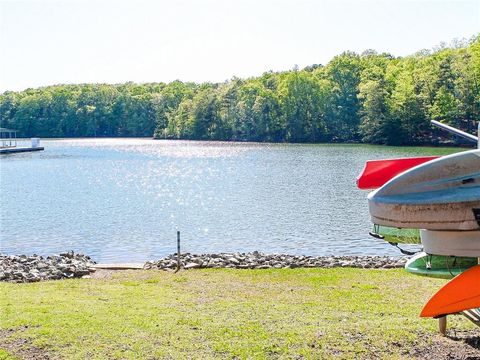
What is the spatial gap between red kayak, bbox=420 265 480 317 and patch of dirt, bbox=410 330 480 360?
7.97ft

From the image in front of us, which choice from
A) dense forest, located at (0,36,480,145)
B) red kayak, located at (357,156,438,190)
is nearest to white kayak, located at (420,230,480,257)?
red kayak, located at (357,156,438,190)

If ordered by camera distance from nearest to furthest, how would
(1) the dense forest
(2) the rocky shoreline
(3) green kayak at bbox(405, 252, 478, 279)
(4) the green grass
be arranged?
(3) green kayak at bbox(405, 252, 478, 279) → (4) the green grass → (2) the rocky shoreline → (1) the dense forest

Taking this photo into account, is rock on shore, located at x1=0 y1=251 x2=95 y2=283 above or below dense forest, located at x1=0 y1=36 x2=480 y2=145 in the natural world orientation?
below

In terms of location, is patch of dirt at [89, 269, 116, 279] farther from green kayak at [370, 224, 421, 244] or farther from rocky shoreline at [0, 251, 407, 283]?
green kayak at [370, 224, 421, 244]

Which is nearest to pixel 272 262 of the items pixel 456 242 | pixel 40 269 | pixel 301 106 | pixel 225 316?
pixel 40 269

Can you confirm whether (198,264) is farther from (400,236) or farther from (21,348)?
(400,236)

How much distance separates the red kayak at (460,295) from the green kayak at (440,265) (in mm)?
947

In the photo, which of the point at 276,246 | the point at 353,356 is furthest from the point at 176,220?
the point at 353,356

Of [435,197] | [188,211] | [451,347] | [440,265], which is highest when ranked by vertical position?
[435,197]

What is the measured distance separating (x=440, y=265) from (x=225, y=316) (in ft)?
13.5

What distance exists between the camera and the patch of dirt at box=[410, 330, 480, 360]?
7.82 m

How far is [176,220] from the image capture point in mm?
30641

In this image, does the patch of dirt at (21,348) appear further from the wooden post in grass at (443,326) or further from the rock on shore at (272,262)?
the rock on shore at (272,262)

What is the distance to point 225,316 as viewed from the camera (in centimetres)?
995
